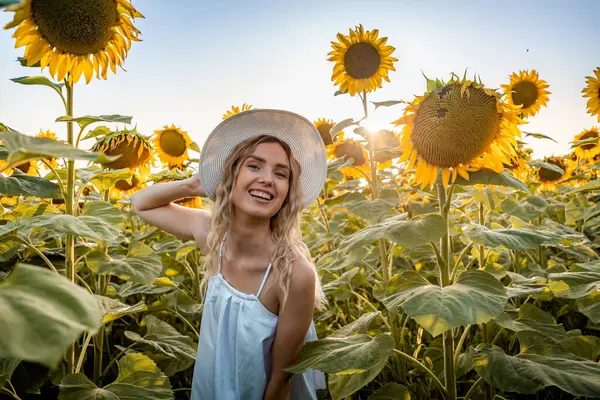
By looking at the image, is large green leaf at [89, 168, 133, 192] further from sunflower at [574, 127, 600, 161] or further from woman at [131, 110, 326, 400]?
sunflower at [574, 127, 600, 161]

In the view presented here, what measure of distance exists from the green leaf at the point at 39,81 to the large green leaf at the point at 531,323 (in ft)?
7.89

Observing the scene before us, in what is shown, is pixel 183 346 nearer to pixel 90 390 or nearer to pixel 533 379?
pixel 90 390

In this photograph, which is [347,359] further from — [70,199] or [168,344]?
[70,199]

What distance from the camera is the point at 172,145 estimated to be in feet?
16.7

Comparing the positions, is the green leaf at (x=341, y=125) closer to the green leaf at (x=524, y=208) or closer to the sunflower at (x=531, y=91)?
the green leaf at (x=524, y=208)

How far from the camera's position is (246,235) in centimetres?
244

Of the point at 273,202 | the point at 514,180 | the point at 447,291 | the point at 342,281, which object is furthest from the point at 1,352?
the point at 342,281

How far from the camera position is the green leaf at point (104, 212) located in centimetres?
207

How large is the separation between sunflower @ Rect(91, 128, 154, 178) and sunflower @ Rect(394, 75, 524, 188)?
1.85 meters

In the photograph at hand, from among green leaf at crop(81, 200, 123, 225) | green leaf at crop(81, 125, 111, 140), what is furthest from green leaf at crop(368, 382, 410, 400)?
green leaf at crop(81, 125, 111, 140)

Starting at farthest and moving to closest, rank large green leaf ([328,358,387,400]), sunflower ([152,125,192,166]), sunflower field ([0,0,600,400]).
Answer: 1. sunflower ([152,125,192,166])
2. large green leaf ([328,358,387,400])
3. sunflower field ([0,0,600,400])

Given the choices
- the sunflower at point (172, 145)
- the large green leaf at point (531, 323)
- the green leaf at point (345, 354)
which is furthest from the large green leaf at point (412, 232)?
the sunflower at point (172, 145)

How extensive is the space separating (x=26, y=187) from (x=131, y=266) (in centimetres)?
82

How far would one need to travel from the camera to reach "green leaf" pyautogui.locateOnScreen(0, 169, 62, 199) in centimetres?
180
